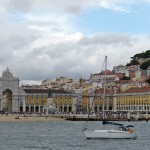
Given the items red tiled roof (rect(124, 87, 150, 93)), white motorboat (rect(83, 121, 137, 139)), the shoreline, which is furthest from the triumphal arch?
white motorboat (rect(83, 121, 137, 139))

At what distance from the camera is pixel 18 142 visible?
169ft

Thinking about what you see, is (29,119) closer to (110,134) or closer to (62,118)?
(62,118)

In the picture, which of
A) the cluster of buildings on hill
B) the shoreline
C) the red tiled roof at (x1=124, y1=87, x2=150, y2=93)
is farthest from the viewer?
the cluster of buildings on hill

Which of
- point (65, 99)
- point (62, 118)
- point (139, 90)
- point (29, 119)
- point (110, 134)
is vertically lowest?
point (110, 134)

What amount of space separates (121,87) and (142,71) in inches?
1031

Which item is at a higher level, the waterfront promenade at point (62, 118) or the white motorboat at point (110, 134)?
the waterfront promenade at point (62, 118)

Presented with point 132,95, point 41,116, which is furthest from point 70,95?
point 41,116

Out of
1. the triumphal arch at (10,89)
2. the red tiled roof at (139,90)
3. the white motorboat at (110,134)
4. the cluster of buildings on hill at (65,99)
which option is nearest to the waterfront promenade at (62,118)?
the cluster of buildings on hill at (65,99)

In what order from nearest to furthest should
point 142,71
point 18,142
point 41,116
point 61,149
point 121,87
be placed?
point 61,149
point 18,142
point 41,116
point 121,87
point 142,71

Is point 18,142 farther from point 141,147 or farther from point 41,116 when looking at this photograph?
point 41,116

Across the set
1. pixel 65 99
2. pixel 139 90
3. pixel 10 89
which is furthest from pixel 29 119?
pixel 65 99

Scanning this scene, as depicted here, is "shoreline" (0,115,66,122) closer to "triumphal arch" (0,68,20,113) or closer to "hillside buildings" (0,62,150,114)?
"hillside buildings" (0,62,150,114)

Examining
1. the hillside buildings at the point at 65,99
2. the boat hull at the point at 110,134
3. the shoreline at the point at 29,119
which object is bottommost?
the boat hull at the point at 110,134

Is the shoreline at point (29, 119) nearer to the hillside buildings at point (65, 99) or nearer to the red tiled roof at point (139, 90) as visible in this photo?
the hillside buildings at point (65, 99)
